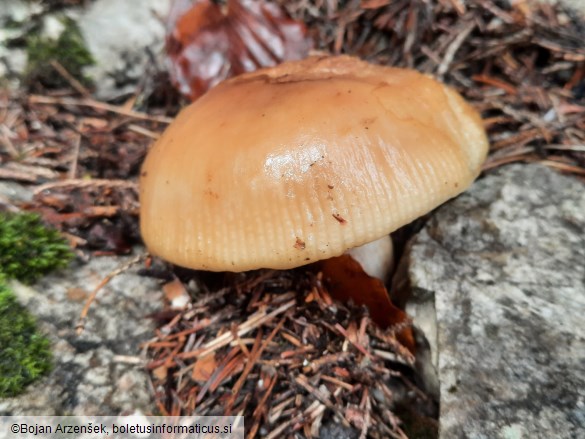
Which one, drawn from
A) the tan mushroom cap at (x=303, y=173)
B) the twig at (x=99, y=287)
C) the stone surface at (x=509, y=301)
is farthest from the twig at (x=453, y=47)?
the twig at (x=99, y=287)

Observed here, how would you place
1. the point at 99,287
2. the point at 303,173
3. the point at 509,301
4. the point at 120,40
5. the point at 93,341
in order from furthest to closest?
1. the point at 120,40
2. the point at 99,287
3. the point at 93,341
4. the point at 509,301
5. the point at 303,173

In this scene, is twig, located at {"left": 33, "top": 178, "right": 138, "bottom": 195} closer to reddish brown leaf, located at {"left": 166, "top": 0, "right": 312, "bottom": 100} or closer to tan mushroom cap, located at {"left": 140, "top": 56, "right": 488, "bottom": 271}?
tan mushroom cap, located at {"left": 140, "top": 56, "right": 488, "bottom": 271}

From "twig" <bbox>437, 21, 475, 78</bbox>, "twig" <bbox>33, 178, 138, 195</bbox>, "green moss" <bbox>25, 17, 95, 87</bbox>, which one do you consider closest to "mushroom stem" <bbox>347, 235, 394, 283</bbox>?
"twig" <bbox>437, 21, 475, 78</bbox>

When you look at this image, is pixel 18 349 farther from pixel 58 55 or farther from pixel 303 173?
pixel 58 55

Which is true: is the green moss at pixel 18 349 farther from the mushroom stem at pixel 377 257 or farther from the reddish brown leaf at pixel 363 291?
the mushroom stem at pixel 377 257

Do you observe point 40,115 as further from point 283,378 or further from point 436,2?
point 436,2

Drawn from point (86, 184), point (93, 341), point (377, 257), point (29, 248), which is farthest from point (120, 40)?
point (377, 257)
